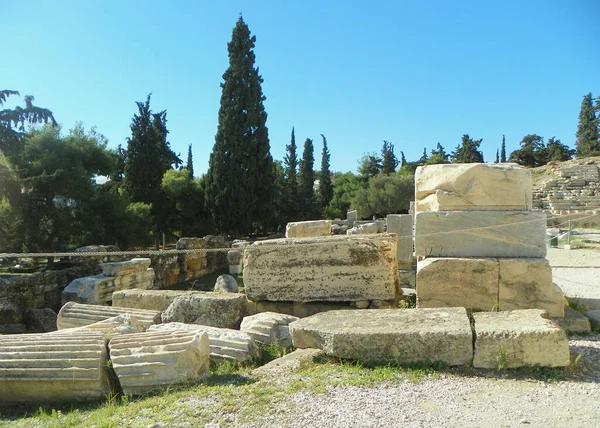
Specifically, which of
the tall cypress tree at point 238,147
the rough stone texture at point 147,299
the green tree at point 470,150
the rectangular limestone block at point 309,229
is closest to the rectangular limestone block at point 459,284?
the rough stone texture at point 147,299

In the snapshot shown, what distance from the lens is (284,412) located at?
255 cm

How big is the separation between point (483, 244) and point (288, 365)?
2112 mm

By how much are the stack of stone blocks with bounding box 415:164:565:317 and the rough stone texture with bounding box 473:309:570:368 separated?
0.91 m

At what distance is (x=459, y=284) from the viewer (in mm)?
4055

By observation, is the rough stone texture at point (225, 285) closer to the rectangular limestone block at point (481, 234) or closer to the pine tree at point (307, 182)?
the rectangular limestone block at point (481, 234)

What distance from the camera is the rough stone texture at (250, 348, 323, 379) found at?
3227mm

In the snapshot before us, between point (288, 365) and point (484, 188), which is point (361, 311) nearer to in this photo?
point (288, 365)

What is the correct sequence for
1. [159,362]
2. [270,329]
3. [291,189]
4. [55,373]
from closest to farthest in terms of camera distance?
1. [159,362]
2. [55,373]
3. [270,329]
4. [291,189]

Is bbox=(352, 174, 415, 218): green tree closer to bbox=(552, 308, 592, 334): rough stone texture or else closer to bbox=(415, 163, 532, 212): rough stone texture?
bbox=(415, 163, 532, 212): rough stone texture

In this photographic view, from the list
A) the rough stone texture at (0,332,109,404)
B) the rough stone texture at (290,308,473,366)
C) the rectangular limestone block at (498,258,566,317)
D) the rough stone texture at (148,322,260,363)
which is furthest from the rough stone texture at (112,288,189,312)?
the rectangular limestone block at (498,258,566,317)

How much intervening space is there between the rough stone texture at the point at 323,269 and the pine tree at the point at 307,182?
27.8 metres

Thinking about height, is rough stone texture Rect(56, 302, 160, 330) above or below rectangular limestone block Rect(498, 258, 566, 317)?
below

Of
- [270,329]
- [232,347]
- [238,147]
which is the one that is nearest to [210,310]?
[270,329]

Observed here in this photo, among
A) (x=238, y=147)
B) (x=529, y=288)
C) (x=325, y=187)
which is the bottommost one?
(x=529, y=288)
